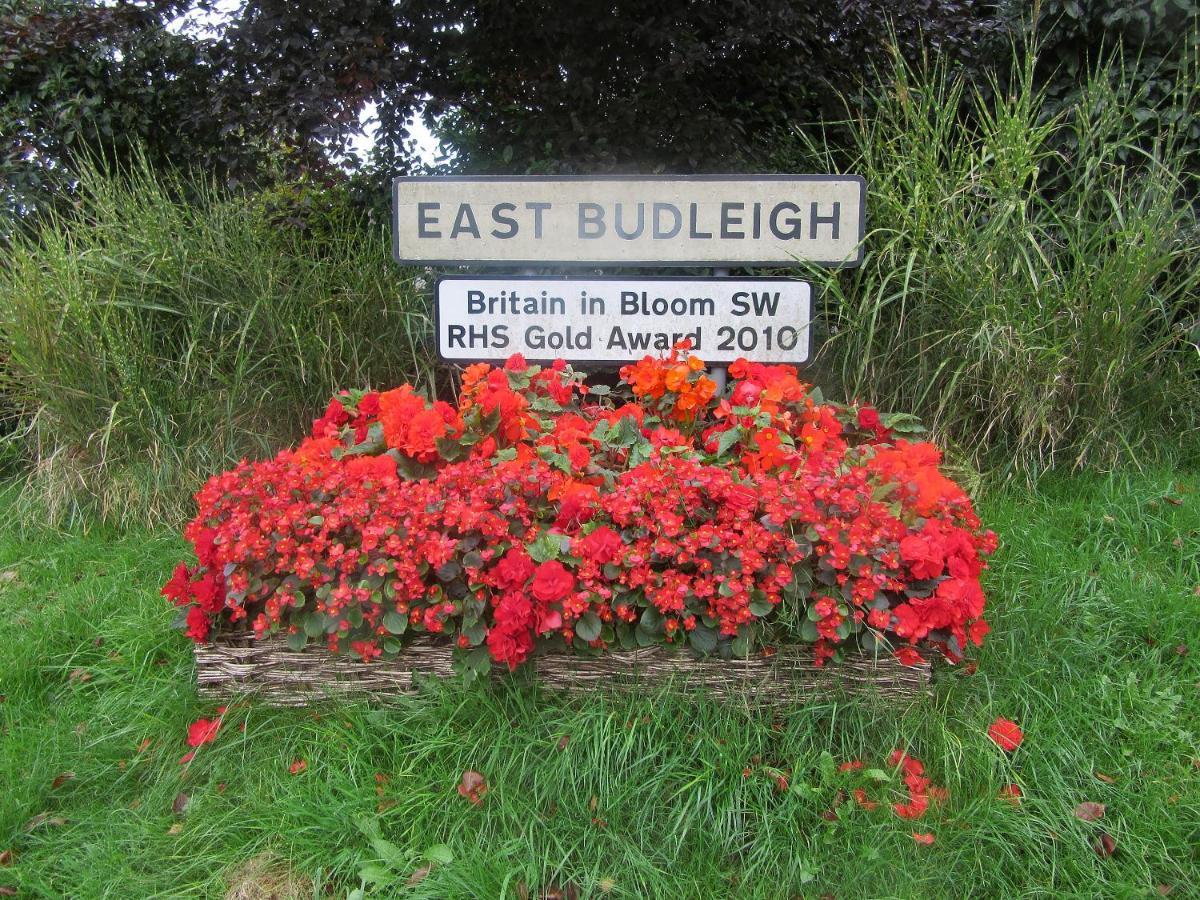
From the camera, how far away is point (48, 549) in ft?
10.6

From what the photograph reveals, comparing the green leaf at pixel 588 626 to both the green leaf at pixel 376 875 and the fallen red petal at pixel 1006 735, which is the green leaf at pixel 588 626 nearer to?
the green leaf at pixel 376 875

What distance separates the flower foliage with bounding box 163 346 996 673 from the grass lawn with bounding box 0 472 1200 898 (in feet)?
0.65

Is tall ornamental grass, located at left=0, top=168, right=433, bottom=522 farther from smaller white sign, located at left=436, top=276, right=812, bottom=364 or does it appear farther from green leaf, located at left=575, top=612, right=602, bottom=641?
green leaf, located at left=575, top=612, right=602, bottom=641

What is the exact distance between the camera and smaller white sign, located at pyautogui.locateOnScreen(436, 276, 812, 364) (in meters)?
3.09

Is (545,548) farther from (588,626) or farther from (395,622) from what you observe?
(395,622)

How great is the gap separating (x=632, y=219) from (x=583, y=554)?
5.06ft

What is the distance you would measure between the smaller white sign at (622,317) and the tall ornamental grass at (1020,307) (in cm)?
30

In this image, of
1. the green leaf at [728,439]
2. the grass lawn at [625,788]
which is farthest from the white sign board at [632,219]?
the grass lawn at [625,788]

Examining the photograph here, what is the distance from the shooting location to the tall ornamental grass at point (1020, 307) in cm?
316

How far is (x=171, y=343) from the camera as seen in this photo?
3566 mm

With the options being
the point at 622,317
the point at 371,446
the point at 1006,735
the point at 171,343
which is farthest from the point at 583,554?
the point at 171,343

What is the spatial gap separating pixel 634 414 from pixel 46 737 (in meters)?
1.90

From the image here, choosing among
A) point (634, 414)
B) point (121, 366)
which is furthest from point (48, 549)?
point (634, 414)

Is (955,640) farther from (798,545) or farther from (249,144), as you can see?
(249,144)
